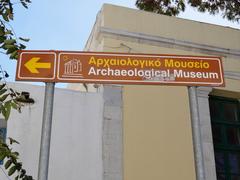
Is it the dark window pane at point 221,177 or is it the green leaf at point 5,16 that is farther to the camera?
the dark window pane at point 221,177

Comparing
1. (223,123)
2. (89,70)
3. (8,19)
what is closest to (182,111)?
(223,123)

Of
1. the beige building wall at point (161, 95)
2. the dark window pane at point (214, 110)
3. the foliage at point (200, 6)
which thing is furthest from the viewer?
the foliage at point (200, 6)

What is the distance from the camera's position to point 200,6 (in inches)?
506

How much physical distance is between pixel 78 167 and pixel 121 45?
9.54 feet

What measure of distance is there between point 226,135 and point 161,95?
188 cm

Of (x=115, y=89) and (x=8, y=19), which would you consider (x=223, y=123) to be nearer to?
(x=115, y=89)

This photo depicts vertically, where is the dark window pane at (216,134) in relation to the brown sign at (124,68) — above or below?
above

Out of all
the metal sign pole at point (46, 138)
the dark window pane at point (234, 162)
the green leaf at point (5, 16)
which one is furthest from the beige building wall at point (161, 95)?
the green leaf at point (5, 16)

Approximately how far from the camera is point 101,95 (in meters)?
8.33

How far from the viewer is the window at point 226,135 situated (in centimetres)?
892

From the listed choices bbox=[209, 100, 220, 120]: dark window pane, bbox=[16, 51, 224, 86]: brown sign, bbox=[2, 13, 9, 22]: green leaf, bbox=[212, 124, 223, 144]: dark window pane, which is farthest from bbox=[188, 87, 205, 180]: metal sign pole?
bbox=[209, 100, 220, 120]: dark window pane

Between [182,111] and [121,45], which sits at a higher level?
[121,45]

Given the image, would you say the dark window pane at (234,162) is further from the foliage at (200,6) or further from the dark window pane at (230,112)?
the foliage at (200,6)

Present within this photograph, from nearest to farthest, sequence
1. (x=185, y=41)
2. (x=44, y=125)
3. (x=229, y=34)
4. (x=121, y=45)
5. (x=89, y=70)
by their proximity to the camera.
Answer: (x=44, y=125) < (x=89, y=70) < (x=121, y=45) < (x=185, y=41) < (x=229, y=34)
